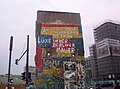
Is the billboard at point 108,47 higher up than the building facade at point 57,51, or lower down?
higher up

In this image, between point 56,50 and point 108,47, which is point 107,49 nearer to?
point 108,47

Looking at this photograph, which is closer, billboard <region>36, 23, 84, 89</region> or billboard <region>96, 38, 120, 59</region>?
billboard <region>36, 23, 84, 89</region>

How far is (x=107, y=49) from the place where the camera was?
88312mm

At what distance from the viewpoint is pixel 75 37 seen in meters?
40.5

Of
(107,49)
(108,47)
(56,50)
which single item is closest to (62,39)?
(56,50)

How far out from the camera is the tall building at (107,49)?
8931 cm

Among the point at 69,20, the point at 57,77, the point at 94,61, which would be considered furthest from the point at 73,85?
the point at 94,61

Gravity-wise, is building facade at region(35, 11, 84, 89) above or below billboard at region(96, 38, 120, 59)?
below

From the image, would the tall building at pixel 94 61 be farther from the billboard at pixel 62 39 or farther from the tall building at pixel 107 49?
the billboard at pixel 62 39

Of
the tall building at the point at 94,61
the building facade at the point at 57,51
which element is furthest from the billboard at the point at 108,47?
the building facade at the point at 57,51

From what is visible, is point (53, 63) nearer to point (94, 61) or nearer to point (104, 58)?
point (104, 58)

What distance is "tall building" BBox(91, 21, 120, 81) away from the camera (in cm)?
8931

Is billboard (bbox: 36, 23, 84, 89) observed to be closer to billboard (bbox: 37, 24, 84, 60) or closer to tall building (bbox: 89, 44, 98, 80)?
billboard (bbox: 37, 24, 84, 60)

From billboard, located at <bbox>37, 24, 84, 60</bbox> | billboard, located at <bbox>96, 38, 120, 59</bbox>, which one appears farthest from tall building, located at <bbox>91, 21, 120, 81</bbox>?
billboard, located at <bbox>37, 24, 84, 60</bbox>
